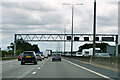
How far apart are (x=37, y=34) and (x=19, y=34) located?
6.31 meters

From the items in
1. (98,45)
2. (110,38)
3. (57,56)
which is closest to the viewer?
(57,56)

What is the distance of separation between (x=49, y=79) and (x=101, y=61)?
10.5m

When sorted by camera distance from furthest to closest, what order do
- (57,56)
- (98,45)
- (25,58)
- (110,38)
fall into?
(98,45), (110,38), (57,56), (25,58)

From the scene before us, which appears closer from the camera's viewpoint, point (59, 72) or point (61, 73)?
point (61, 73)

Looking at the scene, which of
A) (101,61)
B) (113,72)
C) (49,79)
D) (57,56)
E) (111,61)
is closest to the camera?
(49,79)

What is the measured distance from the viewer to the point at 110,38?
91.6 metres

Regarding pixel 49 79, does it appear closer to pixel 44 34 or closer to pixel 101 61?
pixel 101 61

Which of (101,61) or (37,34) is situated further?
(37,34)

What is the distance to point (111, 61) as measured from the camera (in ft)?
69.9

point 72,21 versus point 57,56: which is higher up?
point 72,21

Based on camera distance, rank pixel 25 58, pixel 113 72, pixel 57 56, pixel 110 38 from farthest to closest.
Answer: pixel 110 38
pixel 57 56
pixel 25 58
pixel 113 72

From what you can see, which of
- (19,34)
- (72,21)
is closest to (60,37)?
(19,34)

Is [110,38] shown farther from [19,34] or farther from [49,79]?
[49,79]

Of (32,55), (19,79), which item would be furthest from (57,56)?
(19,79)
